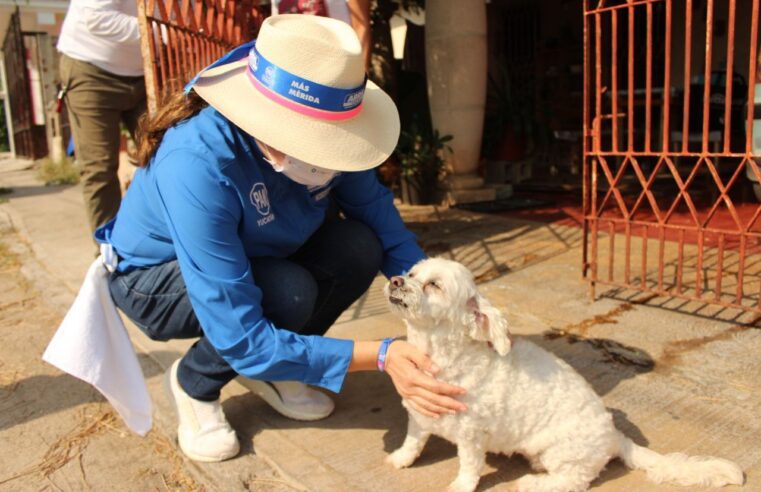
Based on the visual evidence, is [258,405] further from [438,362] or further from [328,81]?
[328,81]

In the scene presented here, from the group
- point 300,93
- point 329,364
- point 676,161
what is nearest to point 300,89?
point 300,93

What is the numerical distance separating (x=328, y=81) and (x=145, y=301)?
41.2 inches

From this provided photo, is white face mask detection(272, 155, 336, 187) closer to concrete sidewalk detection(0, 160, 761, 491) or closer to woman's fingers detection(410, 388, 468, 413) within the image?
woman's fingers detection(410, 388, 468, 413)

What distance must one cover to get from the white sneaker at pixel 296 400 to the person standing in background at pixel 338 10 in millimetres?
2048

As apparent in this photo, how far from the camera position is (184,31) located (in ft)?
12.0

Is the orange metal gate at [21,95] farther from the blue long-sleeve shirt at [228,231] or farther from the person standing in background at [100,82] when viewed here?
the blue long-sleeve shirt at [228,231]

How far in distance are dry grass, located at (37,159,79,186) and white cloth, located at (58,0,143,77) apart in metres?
7.66

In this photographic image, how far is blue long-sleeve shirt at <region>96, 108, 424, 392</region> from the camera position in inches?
75.8

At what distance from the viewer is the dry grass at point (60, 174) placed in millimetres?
11164

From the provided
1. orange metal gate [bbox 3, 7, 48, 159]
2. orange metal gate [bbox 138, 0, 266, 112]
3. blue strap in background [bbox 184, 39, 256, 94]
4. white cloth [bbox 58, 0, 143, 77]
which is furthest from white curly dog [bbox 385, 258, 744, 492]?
orange metal gate [bbox 3, 7, 48, 159]

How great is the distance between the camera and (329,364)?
1955 millimetres

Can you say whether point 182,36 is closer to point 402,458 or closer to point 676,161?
point 402,458

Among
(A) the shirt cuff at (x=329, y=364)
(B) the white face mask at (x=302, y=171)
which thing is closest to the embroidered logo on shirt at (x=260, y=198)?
(B) the white face mask at (x=302, y=171)

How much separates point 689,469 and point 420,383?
824 mm
